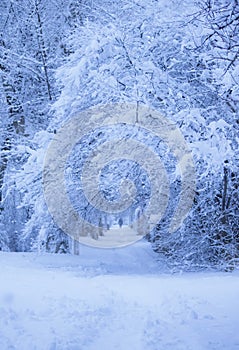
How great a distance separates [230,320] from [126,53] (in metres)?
6.03

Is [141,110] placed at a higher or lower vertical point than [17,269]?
higher

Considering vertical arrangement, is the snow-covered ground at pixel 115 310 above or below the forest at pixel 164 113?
below

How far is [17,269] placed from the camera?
991 cm

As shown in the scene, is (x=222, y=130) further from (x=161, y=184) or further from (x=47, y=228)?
(x=47, y=228)

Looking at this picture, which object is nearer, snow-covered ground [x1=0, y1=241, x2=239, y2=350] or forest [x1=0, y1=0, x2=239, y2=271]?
snow-covered ground [x1=0, y1=241, x2=239, y2=350]

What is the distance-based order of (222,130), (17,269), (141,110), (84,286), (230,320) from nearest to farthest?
(230,320) → (84,286) → (222,130) → (141,110) → (17,269)

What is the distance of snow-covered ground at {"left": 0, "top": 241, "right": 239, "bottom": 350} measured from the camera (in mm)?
4625

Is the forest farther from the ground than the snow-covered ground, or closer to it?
farther from the ground

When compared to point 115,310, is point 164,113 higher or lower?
higher

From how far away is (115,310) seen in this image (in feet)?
19.7

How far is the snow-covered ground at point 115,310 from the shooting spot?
4.62 metres

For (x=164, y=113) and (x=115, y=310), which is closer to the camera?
(x=115, y=310)

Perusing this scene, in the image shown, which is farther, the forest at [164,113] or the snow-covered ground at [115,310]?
the forest at [164,113]

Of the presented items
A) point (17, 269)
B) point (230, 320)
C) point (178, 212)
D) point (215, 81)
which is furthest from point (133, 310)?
point (215, 81)
